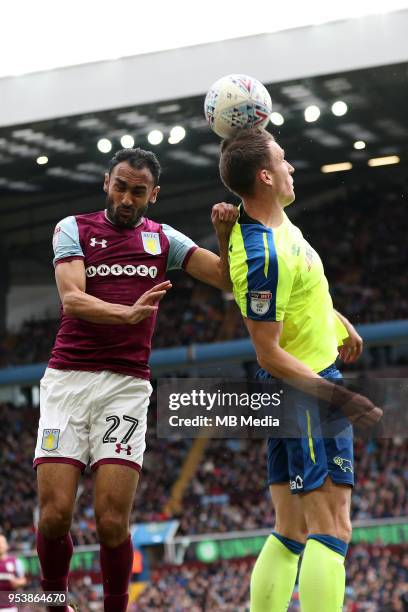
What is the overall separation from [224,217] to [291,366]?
684 mm

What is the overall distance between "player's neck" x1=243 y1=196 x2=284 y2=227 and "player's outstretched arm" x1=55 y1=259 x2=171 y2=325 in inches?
18.3

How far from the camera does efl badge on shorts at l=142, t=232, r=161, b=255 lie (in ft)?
14.3

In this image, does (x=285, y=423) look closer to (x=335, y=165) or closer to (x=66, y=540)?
(x=66, y=540)

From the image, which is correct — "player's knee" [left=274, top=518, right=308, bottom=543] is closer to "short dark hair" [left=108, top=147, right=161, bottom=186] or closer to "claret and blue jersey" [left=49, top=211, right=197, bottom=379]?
"claret and blue jersey" [left=49, top=211, right=197, bottom=379]

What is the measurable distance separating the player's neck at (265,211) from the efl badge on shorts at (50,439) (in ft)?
4.02

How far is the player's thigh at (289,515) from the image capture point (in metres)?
3.94

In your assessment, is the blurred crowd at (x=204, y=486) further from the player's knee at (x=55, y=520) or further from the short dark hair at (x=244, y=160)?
the short dark hair at (x=244, y=160)

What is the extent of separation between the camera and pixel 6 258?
22984 millimetres

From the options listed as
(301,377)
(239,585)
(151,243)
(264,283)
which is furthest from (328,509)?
(239,585)

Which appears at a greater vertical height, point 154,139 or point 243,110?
point 154,139

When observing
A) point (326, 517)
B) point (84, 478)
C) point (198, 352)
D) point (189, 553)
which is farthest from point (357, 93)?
point (326, 517)

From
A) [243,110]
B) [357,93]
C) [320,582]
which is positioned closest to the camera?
[320,582]

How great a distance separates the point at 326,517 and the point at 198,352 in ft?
57.4

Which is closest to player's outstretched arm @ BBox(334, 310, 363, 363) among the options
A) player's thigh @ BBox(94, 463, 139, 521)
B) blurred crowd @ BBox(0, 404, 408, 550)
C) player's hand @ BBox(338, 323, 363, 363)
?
player's hand @ BBox(338, 323, 363, 363)
